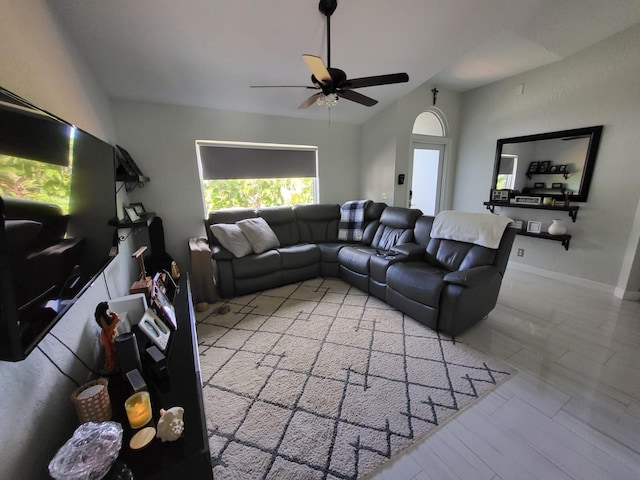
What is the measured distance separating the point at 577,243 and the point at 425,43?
3.03 m

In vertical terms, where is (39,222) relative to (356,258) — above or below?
above

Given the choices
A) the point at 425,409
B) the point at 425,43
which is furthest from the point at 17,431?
the point at 425,43

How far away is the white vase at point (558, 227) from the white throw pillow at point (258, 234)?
3566mm

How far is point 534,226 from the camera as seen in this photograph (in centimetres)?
345

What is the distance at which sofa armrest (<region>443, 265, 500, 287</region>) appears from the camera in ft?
6.55

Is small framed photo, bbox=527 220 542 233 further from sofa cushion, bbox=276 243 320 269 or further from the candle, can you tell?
the candle

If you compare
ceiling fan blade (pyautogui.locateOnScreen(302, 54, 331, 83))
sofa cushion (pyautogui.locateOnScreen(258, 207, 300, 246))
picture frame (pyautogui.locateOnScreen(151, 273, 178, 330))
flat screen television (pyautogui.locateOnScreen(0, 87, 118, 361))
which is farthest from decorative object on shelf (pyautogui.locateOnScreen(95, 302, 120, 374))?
sofa cushion (pyautogui.locateOnScreen(258, 207, 300, 246))

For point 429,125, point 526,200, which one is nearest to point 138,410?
point 526,200

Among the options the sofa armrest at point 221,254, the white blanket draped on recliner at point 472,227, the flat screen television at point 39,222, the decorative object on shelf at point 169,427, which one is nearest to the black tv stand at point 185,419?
the decorative object on shelf at point 169,427

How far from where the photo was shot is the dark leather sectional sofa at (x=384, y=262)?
83.6 inches

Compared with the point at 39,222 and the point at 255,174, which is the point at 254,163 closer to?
the point at 255,174

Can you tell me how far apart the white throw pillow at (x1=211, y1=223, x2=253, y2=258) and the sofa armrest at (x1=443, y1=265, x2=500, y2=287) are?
217 cm

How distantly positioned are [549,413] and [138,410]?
2089 mm

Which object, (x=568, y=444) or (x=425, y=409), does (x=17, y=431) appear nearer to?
(x=425, y=409)
